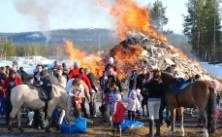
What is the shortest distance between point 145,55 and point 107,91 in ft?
49.4

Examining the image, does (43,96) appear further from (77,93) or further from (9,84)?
(9,84)

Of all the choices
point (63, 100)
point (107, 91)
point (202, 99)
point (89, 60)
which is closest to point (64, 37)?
point (89, 60)

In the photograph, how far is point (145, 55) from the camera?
106 feet


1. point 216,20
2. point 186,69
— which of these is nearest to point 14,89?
point 186,69

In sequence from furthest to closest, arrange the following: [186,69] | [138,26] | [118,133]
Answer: [138,26], [186,69], [118,133]

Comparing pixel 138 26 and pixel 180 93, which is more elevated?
pixel 138 26

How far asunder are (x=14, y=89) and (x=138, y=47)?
16.6 m

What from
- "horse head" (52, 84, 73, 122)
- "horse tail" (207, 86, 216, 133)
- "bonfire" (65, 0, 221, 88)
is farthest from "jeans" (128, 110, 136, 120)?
"bonfire" (65, 0, 221, 88)

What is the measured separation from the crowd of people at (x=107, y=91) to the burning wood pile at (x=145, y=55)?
11.6 metres

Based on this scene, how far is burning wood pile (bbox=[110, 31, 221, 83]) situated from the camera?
31.7 m

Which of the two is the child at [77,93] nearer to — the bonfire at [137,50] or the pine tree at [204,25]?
the bonfire at [137,50]

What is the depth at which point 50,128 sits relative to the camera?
17344mm

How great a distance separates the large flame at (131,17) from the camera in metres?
33.1

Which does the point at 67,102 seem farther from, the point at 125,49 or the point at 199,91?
the point at 125,49
